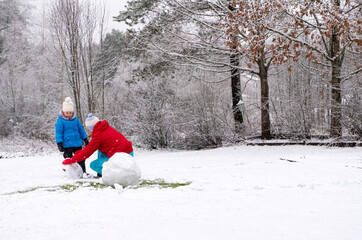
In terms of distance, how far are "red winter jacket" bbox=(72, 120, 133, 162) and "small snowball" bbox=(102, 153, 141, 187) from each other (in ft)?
2.40

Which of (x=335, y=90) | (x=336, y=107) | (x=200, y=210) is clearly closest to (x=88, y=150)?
(x=200, y=210)

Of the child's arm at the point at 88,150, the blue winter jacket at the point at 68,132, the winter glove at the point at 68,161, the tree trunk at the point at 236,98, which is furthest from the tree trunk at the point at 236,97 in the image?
the winter glove at the point at 68,161

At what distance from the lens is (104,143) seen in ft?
17.0

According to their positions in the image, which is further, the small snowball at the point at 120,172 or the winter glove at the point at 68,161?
the winter glove at the point at 68,161

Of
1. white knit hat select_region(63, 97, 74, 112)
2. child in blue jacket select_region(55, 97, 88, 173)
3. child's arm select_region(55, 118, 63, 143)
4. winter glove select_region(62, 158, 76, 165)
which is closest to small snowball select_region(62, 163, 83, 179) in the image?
winter glove select_region(62, 158, 76, 165)

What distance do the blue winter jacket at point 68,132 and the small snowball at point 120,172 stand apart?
174 centimetres

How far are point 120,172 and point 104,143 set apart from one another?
105 centimetres

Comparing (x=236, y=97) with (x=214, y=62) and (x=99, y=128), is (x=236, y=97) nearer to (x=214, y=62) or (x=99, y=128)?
(x=214, y=62)

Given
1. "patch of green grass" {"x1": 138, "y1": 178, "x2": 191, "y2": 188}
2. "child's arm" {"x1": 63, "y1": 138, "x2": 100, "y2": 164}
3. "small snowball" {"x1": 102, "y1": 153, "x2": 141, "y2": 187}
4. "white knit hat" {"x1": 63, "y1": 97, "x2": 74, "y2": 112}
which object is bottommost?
"patch of green grass" {"x1": 138, "y1": 178, "x2": 191, "y2": 188}

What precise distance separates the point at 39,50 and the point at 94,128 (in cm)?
2207

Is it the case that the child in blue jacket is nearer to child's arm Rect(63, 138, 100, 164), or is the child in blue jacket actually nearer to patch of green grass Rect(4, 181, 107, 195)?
child's arm Rect(63, 138, 100, 164)

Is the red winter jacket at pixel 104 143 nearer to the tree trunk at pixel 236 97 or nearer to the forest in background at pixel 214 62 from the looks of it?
the forest in background at pixel 214 62

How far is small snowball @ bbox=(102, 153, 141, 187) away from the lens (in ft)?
14.0

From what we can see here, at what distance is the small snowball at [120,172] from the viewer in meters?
4.27
